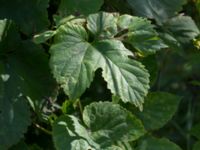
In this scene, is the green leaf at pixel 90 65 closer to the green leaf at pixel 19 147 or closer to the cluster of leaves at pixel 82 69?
the cluster of leaves at pixel 82 69

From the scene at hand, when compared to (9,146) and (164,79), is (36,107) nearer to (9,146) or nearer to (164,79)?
(9,146)

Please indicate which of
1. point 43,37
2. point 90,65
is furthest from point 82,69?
point 43,37

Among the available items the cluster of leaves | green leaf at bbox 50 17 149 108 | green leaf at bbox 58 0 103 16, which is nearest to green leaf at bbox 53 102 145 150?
the cluster of leaves

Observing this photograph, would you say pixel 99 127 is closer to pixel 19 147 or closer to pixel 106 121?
pixel 106 121

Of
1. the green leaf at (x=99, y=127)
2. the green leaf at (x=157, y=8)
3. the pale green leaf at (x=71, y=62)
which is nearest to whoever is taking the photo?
the pale green leaf at (x=71, y=62)

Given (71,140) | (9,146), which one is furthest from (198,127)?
(9,146)

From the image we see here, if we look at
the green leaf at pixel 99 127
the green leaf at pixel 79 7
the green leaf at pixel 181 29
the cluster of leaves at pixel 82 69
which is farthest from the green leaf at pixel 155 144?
the green leaf at pixel 79 7

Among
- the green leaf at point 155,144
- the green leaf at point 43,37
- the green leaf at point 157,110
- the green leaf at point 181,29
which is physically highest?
the green leaf at point 43,37

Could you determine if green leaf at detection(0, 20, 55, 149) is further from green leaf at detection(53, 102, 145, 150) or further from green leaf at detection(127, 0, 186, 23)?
green leaf at detection(127, 0, 186, 23)
